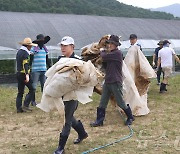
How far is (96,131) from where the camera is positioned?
17.7 feet

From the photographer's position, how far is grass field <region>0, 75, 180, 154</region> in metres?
4.59

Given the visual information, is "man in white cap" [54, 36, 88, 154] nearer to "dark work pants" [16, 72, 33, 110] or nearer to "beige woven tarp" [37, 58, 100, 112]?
"beige woven tarp" [37, 58, 100, 112]

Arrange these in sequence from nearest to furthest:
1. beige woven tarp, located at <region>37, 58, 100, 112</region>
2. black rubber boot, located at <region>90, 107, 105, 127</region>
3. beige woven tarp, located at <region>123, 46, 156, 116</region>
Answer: beige woven tarp, located at <region>37, 58, 100, 112</region> → black rubber boot, located at <region>90, 107, 105, 127</region> → beige woven tarp, located at <region>123, 46, 156, 116</region>

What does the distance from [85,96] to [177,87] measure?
6159mm

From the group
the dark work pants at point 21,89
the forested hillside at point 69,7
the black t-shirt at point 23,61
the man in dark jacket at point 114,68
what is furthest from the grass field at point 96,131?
the forested hillside at point 69,7

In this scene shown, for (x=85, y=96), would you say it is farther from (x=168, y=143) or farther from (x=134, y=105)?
(x=134, y=105)

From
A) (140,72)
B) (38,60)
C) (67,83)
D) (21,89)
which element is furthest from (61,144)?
(38,60)

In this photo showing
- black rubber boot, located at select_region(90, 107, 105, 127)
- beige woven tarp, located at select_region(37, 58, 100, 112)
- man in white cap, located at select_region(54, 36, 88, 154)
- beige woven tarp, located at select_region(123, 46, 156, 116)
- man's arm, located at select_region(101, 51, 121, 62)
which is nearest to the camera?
beige woven tarp, located at select_region(37, 58, 100, 112)

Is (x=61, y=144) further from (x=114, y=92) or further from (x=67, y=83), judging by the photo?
(x=114, y=92)

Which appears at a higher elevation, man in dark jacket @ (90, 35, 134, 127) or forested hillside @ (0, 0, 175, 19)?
forested hillside @ (0, 0, 175, 19)

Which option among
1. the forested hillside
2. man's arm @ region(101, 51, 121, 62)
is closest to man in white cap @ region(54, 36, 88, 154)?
man's arm @ region(101, 51, 121, 62)

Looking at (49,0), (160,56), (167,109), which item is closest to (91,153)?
(167,109)

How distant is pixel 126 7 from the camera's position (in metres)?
38.5

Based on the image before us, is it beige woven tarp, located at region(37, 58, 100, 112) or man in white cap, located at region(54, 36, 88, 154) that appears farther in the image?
man in white cap, located at region(54, 36, 88, 154)
